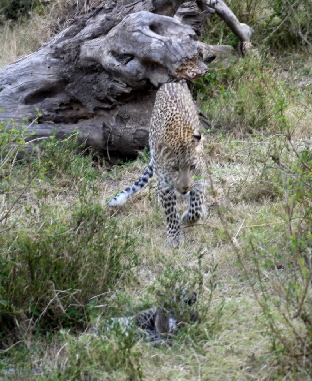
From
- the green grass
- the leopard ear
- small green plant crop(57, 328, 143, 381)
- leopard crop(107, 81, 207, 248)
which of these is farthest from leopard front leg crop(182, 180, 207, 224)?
small green plant crop(57, 328, 143, 381)

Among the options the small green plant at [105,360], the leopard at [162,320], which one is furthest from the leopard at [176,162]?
the small green plant at [105,360]

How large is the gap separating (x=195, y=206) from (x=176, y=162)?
0.55 meters

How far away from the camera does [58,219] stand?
5566 millimetres

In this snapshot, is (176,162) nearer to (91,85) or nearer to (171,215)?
(171,215)

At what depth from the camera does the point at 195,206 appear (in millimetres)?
6523

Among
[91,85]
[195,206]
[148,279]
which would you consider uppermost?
[91,85]

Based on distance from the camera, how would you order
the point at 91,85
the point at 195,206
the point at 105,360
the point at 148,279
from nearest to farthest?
the point at 105,360, the point at 148,279, the point at 195,206, the point at 91,85

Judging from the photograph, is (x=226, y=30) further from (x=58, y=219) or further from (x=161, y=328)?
(x=161, y=328)

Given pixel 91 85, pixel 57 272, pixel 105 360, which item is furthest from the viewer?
pixel 91 85

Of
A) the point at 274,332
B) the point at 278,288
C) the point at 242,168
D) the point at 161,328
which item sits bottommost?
the point at 242,168

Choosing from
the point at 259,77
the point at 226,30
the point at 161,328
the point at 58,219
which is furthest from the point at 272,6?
the point at 161,328

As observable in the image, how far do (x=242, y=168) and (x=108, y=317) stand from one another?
345cm

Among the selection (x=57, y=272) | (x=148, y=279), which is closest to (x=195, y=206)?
(x=148, y=279)

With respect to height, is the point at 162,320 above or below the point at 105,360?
below
